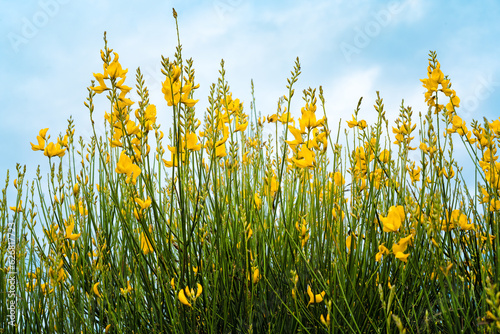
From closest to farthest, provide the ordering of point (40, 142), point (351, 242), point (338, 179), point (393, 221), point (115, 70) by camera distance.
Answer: point (393, 221) → point (115, 70) → point (351, 242) → point (338, 179) → point (40, 142)

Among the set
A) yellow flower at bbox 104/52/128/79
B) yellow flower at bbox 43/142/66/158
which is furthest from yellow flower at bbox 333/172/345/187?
yellow flower at bbox 43/142/66/158

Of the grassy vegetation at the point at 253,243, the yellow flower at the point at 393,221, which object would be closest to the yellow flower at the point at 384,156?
the grassy vegetation at the point at 253,243

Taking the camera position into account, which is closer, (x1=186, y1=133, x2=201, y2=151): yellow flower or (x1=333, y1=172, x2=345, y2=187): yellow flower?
(x1=186, y1=133, x2=201, y2=151): yellow flower

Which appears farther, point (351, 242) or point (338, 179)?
point (338, 179)

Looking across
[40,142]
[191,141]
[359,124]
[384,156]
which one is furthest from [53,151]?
[384,156]

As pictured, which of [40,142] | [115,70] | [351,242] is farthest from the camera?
[40,142]

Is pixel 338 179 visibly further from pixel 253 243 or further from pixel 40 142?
pixel 40 142

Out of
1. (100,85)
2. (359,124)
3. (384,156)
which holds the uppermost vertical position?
(100,85)

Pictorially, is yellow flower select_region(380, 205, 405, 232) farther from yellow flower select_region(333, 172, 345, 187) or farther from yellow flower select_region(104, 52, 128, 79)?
yellow flower select_region(104, 52, 128, 79)

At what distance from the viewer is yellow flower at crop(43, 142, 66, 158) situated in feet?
7.50

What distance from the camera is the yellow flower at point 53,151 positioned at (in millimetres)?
2285

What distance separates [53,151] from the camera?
2.30m

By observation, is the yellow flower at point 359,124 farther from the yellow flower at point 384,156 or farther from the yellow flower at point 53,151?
the yellow flower at point 53,151

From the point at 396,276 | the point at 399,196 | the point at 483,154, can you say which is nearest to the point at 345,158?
the point at 399,196
